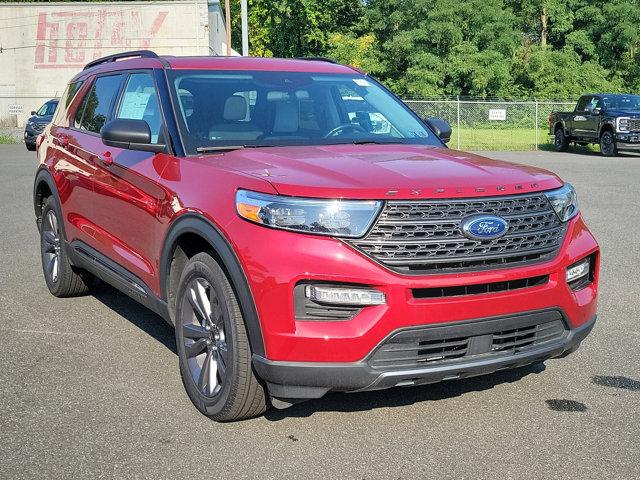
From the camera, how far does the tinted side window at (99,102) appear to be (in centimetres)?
603

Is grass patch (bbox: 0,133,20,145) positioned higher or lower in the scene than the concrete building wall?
lower

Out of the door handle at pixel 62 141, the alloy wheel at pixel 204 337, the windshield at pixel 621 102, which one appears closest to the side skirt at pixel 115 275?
the alloy wheel at pixel 204 337

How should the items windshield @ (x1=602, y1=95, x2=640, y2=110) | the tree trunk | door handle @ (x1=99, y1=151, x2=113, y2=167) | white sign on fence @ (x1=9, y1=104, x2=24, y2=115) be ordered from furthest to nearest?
the tree trunk, white sign on fence @ (x1=9, y1=104, x2=24, y2=115), windshield @ (x1=602, y1=95, x2=640, y2=110), door handle @ (x1=99, y1=151, x2=113, y2=167)

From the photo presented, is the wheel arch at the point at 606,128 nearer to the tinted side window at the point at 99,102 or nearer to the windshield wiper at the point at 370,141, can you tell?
the tinted side window at the point at 99,102

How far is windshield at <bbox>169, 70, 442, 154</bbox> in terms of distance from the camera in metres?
4.92

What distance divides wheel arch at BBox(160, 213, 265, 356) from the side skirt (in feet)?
0.58

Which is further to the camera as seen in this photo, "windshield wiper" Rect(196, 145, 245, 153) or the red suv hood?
"windshield wiper" Rect(196, 145, 245, 153)

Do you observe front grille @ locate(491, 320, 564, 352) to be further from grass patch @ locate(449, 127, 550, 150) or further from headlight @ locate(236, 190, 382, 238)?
grass patch @ locate(449, 127, 550, 150)

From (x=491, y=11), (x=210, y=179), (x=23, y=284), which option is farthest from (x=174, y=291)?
(x=491, y=11)

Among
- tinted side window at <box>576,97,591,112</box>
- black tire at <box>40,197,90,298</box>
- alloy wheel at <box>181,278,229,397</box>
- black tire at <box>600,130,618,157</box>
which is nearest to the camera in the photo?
alloy wheel at <box>181,278,229,397</box>

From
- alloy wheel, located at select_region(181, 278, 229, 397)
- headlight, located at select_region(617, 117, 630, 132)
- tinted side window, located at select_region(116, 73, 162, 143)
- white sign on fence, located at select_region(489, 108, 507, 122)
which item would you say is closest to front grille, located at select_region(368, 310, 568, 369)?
alloy wheel, located at select_region(181, 278, 229, 397)

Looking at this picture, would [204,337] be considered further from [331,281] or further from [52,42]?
[52,42]

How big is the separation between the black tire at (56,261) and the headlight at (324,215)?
11.0ft

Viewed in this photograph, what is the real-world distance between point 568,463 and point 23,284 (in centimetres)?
536
